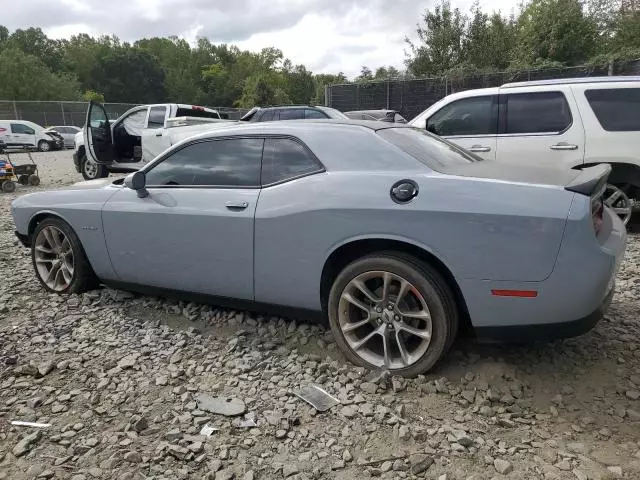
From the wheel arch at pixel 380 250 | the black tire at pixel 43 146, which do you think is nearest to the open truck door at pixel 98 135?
the wheel arch at pixel 380 250

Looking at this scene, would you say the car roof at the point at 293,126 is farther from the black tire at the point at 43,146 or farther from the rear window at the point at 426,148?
the black tire at the point at 43,146

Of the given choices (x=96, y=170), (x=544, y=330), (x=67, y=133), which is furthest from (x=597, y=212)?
(x=67, y=133)

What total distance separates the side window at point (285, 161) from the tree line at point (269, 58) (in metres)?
15.3

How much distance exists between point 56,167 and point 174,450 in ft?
56.5

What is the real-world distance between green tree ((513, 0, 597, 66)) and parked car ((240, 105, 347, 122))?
1682 cm

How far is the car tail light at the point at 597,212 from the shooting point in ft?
8.65

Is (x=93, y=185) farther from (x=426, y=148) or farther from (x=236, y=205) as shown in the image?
(x=426, y=148)

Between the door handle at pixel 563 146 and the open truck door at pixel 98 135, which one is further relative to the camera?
the open truck door at pixel 98 135

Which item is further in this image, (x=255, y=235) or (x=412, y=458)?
(x=255, y=235)

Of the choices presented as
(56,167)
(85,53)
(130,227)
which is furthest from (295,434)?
(85,53)

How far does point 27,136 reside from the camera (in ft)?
85.1

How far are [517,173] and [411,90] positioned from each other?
15169 millimetres

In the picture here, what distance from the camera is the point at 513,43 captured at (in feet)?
88.8

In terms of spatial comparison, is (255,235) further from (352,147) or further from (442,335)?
(442,335)
